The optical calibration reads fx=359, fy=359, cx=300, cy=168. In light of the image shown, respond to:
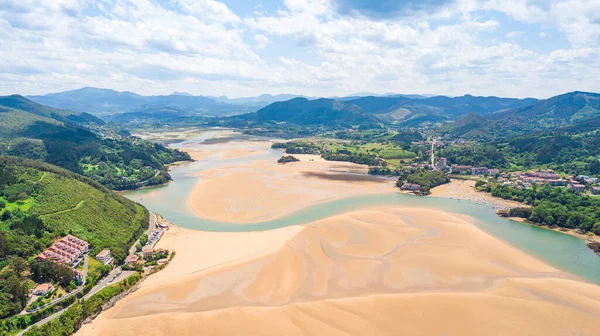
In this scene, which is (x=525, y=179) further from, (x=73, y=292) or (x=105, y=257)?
(x=73, y=292)

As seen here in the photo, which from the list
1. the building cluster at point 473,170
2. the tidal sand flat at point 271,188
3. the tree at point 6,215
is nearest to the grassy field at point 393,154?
the tidal sand flat at point 271,188

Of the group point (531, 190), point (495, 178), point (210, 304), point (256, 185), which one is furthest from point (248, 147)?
point (210, 304)

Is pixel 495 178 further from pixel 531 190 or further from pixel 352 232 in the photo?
pixel 352 232

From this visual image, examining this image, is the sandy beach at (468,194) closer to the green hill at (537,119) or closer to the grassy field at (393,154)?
the grassy field at (393,154)

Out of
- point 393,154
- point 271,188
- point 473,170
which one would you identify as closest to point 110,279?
point 271,188

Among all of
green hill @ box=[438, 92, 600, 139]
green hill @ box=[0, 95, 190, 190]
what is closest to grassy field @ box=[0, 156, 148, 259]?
green hill @ box=[0, 95, 190, 190]
